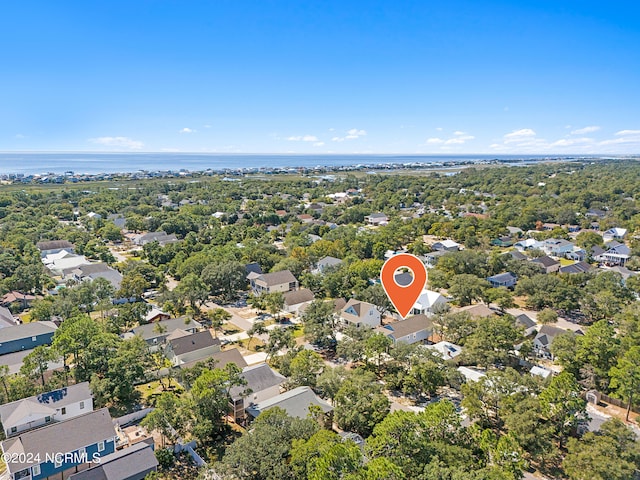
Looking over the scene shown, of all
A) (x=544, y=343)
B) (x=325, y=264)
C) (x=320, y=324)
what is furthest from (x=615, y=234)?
(x=320, y=324)

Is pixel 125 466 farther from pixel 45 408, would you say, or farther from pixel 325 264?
pixel 325 264

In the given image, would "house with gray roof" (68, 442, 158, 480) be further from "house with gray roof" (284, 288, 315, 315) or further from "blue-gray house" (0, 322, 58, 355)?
"house with gray roof" (284, 288, 315, 315)

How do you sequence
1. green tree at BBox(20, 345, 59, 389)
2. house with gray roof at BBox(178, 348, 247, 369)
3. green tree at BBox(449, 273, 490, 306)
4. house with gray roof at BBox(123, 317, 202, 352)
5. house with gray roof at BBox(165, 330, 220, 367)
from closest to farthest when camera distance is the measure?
green tree at BBox(20, 345, 59, 389) → house with gray roof at BBox(178, 348, 247, 369) → house with gray roof at BBox(165, 330, 220, 367) → house with gray roof at BBox(123, 317, 202, 352) → green tree at BBox(449, 273, 490, 306)

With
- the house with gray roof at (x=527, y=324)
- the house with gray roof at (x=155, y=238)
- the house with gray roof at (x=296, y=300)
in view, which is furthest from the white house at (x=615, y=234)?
the house with gray roof at (x=155, y=238)

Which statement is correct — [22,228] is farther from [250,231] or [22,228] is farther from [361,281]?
[361,281]

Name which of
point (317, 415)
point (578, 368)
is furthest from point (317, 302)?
point (578, 368)

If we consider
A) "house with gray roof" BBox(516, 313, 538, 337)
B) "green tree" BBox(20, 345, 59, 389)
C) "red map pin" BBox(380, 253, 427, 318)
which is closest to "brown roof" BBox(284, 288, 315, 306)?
"red map pin" BBox(380, 253, 427, 318)
